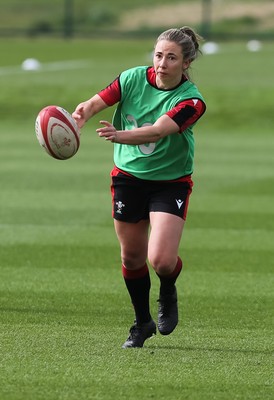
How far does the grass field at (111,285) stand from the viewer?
6758mm

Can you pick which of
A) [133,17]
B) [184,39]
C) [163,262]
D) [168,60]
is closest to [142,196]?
[163,262]

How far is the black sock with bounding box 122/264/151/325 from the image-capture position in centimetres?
790

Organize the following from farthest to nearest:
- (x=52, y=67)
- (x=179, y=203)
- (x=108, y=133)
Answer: (x=52, y=67), (x=179, y=203), (x=108, y=133)

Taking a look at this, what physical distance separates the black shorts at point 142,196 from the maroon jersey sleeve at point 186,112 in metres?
0.41

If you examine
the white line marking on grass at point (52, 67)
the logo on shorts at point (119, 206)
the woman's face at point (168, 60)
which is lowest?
the white line marking on grass at point (52, 67)

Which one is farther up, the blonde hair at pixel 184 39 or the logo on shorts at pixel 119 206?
the blonde hair at pixel 184 39

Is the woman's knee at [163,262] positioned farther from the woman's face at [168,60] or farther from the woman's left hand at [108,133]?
the woman's face at [168,60]

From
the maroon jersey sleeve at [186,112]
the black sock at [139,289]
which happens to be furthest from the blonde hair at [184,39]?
the black sock at [139,289]

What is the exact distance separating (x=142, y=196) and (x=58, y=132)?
2.24 feet

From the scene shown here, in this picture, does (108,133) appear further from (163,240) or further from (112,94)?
(163,240)

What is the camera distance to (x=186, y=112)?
7473mm

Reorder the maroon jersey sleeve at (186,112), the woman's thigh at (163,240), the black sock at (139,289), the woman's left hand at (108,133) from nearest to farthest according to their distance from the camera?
A: the woman's left hand at (108,133) → the maroon jersey sleeve at (186,112) → the woman's thigh at (163,240) → the black sock at (139,289)

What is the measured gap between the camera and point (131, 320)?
8.62 meters

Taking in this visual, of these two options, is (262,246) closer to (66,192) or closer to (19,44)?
(66,192)
